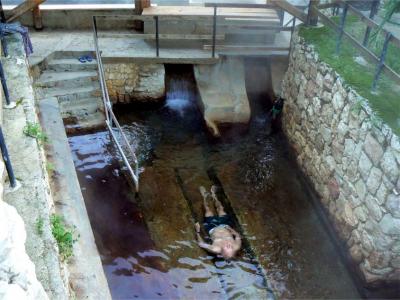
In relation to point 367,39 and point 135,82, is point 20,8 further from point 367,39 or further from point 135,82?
point 367,39

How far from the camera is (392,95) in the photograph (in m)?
5.57

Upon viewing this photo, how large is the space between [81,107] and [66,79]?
2.21ft

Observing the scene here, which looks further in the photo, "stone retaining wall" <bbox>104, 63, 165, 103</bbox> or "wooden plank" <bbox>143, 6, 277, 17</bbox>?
"stone retaining wall" <bbox>104, 63, 165, 103</bbox>

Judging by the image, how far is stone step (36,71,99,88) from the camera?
8.41m

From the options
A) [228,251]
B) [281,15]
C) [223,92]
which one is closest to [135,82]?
[223,92]

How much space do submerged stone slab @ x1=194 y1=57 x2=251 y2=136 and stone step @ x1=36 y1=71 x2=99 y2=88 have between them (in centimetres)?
230

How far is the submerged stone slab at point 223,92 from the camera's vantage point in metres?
8.70

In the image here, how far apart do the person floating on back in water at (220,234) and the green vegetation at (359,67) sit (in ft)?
8.74

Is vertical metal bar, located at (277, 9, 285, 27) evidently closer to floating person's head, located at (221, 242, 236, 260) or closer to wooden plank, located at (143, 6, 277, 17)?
wooden plank, located at (143, 6, 277, 17)

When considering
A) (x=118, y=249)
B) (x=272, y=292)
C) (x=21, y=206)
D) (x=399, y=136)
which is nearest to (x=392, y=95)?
(x=399, y=136)

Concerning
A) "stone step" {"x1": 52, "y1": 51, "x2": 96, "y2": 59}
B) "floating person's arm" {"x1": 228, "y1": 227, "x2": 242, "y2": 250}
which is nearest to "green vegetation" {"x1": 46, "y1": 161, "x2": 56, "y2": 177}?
"floating person's arm" {"x1": 228, "y1": 227, "x2": 242, "y2": 250}

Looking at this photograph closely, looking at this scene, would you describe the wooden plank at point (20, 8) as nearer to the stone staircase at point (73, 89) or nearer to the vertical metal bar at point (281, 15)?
the stone staircase at point (73, 89)

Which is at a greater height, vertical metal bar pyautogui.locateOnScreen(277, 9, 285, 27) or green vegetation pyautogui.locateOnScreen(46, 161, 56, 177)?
vertical metal bar pyautogui.locateOnScreen(277, 9, 285, 27)

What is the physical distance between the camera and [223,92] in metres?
8.98
